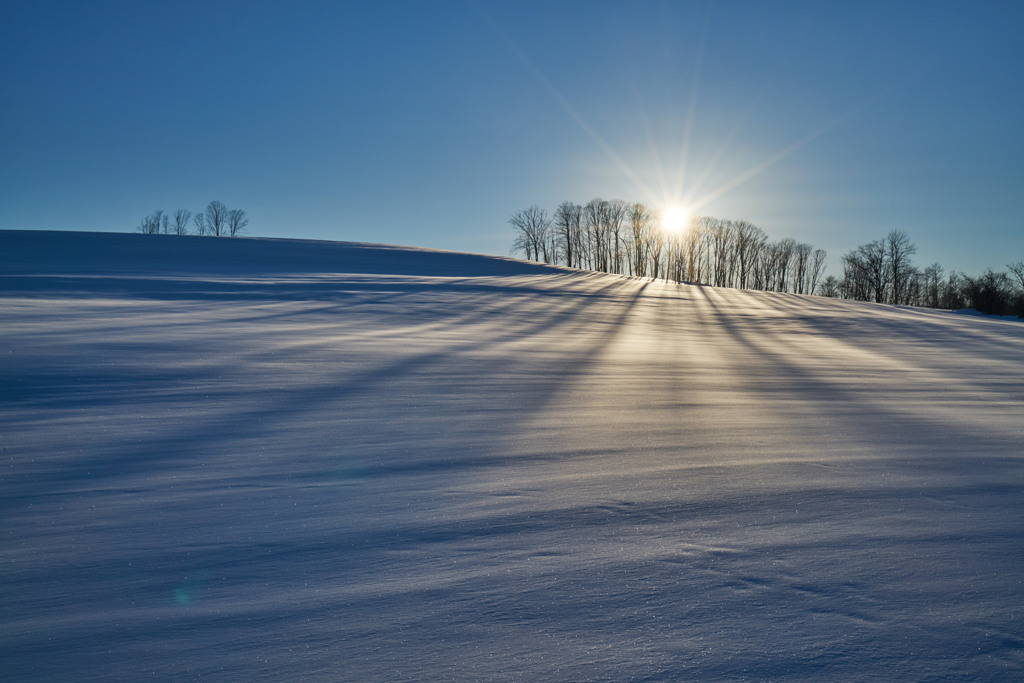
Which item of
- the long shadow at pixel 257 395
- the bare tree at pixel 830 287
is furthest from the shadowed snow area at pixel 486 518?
the bare tree at pixel 830 287

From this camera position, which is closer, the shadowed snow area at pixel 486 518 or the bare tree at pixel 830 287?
the shadowed snow area at pixel 486 518

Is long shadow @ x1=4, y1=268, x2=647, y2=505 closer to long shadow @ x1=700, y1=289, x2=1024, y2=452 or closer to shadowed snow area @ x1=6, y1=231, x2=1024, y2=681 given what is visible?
shadowed snow area @ x1=6, y1=231, x2=1024, y2=681

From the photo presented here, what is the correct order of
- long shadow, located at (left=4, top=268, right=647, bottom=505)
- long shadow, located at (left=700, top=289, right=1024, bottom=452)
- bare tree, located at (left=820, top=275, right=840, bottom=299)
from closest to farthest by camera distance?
long shadow, located at (left=4, top=268, right=647, bottom=505)
long shadow, located at (left=700, top=289, right=1024, bottom=452)
bare tree, located at (left=820, top=275, right=840, bottom=299)

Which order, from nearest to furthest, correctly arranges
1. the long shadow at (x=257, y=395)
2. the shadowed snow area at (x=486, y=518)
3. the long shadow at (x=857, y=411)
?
1. the shadowed snow area at (x=486, y=518)
2. the long shadow at (x=257, y=395)
3. the long shadow at (x=857, y=411)

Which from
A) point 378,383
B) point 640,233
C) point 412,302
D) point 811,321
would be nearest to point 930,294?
point 640,233

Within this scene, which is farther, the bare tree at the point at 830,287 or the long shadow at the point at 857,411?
the bare tree at the point at 830,287

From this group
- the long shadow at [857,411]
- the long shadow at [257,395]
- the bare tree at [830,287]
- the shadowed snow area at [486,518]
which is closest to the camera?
the shadowed snow area at [486,518]

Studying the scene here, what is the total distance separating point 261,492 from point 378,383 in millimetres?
1862

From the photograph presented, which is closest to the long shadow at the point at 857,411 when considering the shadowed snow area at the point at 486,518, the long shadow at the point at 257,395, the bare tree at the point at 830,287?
the shadowed snow area at the point at 486,518

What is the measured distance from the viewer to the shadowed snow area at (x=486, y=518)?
4.73ft

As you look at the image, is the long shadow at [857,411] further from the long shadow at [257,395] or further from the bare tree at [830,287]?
the bare tree at [830,287]

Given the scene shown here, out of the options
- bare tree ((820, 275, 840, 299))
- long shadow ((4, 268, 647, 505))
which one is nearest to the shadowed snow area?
long shadow ((4, 268, 647, 505))

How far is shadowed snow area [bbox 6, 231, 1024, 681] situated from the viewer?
144 centimetres

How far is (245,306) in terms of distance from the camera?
7.95m
